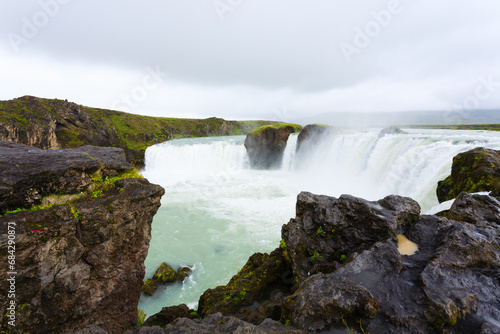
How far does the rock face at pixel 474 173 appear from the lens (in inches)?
400

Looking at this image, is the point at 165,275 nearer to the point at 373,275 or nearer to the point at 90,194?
the point at 90,194

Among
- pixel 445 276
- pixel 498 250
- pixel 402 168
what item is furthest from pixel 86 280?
pixel 402 168

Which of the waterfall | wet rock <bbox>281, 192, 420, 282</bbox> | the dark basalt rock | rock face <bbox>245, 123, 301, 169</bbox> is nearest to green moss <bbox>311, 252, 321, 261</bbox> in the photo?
wet rock <bbox>281, 192, 420, 282</bbox>

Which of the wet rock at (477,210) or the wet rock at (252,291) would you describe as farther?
the wet rock at (477,210)

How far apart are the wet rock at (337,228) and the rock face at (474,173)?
619cm

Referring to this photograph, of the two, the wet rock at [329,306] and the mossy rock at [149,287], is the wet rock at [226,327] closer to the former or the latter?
the wet rock at [329,306]

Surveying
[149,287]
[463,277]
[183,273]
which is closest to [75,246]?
[149,287]

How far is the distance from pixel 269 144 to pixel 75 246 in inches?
1399

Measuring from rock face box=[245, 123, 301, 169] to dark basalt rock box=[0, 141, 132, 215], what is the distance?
3350cm

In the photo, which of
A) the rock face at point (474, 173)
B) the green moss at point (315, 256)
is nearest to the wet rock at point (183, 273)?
the green moss at point (315, 256)

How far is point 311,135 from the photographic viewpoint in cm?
3475

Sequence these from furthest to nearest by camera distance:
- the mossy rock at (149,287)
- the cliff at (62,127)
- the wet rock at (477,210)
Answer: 1. the cliff at (62,127)
2. the mossy rock at (149,287)
3. the wet rock at (477,210)

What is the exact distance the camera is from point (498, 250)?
5.12 meters

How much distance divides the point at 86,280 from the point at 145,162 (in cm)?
4501
